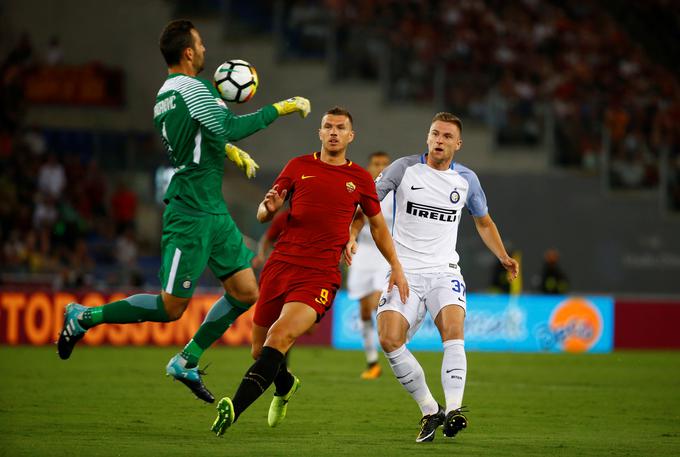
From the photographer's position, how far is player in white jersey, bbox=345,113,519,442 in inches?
355

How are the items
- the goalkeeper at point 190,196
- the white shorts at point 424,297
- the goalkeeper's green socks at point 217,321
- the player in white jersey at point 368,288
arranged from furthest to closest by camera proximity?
the player in white jersey at point 368,288 → the goalkeeper's green socks at point 217,321 → the white shorts at point 424,297 → the goalkeeper at point 190,196

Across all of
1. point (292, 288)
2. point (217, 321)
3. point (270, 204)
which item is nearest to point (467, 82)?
point (217, 321)

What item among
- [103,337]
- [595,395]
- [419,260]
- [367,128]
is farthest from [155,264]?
[419,260]

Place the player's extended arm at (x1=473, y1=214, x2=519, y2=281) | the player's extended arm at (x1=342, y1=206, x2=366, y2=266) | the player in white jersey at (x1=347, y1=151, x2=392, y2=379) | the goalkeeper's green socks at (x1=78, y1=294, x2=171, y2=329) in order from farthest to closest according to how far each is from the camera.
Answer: the player in white jersey at (x1=347, y1=151, x2=392, y2=379)
the player's extended arm at (x1=473, y1=214, x2=519, y2=281)
the goalkeeper's green socks at (x1=78, y1=294, x2=171, y2=329)
the player's extended arm at (x1=342, y1=206, x2=366, y2=266)

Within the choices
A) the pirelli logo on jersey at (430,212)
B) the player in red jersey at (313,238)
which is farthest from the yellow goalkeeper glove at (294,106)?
the pirelli logo on jersey at (430,212)

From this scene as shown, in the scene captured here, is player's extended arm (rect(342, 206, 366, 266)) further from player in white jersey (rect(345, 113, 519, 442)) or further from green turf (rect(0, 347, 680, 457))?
green turf (rect(0, 347, 680, 457))

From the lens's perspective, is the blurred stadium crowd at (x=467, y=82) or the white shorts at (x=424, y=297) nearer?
the white shorts at (x=424, y=297)

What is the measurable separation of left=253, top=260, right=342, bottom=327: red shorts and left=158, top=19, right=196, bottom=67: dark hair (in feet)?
5.58

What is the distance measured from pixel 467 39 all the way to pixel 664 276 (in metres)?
7.22

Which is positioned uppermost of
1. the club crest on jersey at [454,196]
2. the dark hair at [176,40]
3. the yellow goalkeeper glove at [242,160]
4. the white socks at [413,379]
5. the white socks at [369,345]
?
the dark hair at [176,40]

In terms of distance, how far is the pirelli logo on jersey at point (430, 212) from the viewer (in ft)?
30.4

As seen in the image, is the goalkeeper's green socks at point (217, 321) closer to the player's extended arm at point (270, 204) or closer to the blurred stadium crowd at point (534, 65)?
the player's extended arm at point (270, 204)

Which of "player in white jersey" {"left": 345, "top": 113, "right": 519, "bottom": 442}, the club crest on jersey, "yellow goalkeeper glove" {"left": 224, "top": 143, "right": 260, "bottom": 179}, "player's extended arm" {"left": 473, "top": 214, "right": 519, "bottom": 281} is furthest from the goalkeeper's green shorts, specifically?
"player's extended arm" {"left": 473, "top": 214, "right": 519, "bottom": 281}

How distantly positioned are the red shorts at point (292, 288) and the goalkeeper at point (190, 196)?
1.43 feet
